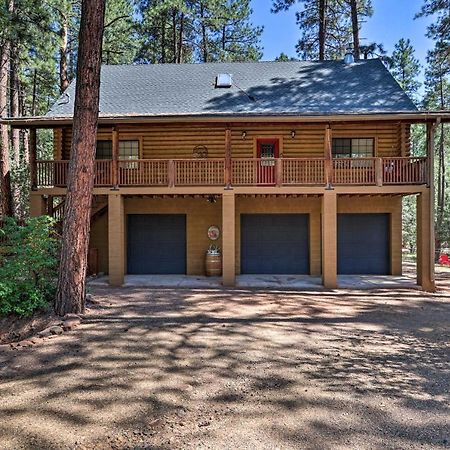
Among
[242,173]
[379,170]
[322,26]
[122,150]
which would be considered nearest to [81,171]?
[242,173]

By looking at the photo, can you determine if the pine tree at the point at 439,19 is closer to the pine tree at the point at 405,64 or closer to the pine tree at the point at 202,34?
the pine tree at the point at 405,64

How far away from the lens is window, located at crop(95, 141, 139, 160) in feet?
44.2

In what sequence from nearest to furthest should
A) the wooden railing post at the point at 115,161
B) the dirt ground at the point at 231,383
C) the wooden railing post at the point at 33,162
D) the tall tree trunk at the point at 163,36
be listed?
1. the dirt ground at the point at 231,383
2. the wooden railing post at the point at 115,161
3. the wooden railing post at the point at 33,162
4. the tall tree trunk at the point at 163,36

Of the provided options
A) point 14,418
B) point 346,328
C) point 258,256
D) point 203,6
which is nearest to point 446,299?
point 346,328

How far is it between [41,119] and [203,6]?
1406 cm

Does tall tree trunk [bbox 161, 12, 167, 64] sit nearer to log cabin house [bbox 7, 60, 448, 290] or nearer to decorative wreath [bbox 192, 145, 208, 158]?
log cabin house [bbox 7, 60, 448, 290]

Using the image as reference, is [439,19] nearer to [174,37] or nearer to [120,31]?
[174,37]

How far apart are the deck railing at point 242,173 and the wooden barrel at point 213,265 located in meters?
2.76

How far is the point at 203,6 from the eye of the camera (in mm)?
21094

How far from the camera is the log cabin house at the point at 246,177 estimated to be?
459 inches

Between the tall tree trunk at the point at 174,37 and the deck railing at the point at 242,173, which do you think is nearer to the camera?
the deck railing at the point at 242,173

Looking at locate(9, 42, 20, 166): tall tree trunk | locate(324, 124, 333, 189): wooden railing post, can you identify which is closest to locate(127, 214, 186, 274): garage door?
locate(324, 124, 333, 189): wooden railing post

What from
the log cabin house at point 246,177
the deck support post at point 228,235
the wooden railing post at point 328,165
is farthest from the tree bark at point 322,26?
the deck support post at point 228,235

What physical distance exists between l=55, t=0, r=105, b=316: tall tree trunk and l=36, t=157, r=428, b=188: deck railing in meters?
4.14
